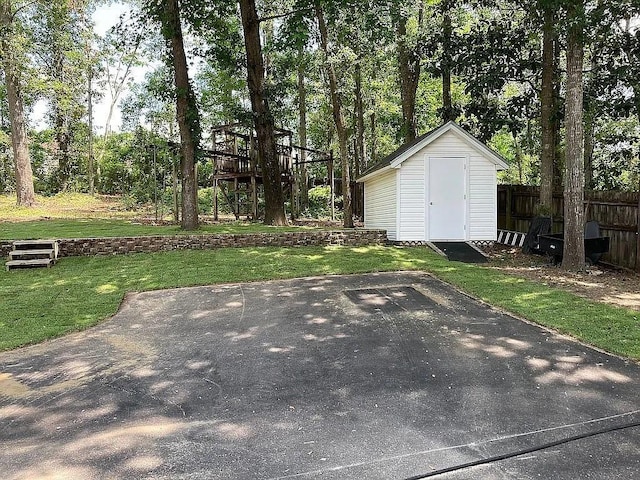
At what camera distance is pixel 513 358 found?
4.23 m

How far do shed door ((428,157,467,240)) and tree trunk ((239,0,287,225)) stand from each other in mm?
4574

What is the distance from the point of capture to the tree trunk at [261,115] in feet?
43.1

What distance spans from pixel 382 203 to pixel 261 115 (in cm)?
442

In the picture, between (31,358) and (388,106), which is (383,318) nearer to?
(31,358)

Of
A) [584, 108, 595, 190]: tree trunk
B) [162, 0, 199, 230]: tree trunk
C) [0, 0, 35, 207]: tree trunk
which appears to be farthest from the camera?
[0, 0, 35, 207]: tree trunk

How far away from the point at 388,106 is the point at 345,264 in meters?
12.0

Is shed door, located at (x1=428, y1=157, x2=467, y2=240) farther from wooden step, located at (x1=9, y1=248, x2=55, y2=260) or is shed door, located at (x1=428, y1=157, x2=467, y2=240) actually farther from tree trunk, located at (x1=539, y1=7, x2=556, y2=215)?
wooden step, located at (x1=9, y1=248, x2=55, y2=260)

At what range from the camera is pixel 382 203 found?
13141mm

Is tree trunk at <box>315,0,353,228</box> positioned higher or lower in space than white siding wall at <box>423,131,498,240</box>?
higher

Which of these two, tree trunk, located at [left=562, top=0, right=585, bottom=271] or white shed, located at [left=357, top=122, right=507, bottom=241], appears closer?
tree trunk, located at [left=562, top=0, right=585, bottom=271]

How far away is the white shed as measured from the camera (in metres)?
11.6

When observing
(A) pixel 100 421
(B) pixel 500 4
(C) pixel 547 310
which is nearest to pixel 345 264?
(C) pixel 547 310

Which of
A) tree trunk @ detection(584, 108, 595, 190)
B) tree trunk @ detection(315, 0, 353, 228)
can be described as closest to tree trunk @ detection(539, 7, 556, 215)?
tree trunk @ detection(584, 108, 595, 190)

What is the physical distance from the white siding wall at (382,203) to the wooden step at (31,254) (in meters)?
8.04
